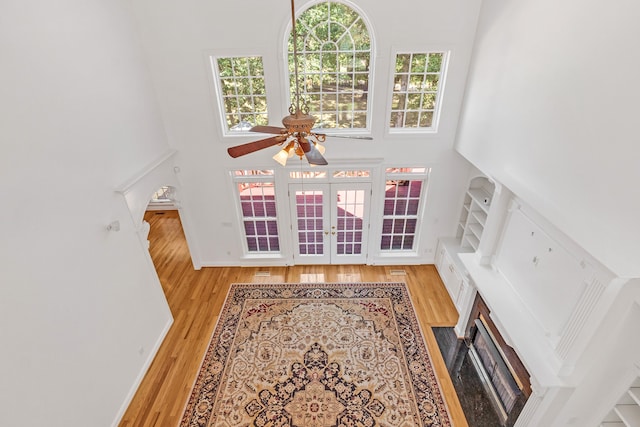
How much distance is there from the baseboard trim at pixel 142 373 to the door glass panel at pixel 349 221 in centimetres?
374

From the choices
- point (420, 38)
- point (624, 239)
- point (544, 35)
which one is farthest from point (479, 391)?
point (420, 38)

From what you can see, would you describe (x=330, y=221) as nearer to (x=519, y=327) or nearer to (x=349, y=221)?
(x=349, y=221)

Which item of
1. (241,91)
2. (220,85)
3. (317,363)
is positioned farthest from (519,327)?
(220,85)

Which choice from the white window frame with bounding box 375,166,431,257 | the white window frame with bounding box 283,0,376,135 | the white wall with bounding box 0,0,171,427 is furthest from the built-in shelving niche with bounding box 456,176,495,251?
the white wall with bounding box 0,0,171,427

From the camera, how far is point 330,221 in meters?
6.55

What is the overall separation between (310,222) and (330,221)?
0.46 m

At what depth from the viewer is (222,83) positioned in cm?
543

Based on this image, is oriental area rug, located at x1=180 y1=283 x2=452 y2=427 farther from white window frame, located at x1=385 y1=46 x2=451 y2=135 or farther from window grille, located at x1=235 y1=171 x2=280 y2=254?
white window frame, located at x1=385 y1=46 x2=451 y2=135

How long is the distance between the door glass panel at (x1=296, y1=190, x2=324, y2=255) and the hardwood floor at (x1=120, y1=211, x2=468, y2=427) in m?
0.48

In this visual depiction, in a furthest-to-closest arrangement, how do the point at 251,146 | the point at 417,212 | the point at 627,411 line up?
the point at 417,212 → the point at 627,411 → the point at 251,146

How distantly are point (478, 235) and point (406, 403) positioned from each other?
3.16 metres

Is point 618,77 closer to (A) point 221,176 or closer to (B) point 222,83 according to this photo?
(B) point 222,83

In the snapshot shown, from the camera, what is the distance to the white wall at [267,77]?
15.6 ft

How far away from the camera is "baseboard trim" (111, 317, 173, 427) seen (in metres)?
4.14
